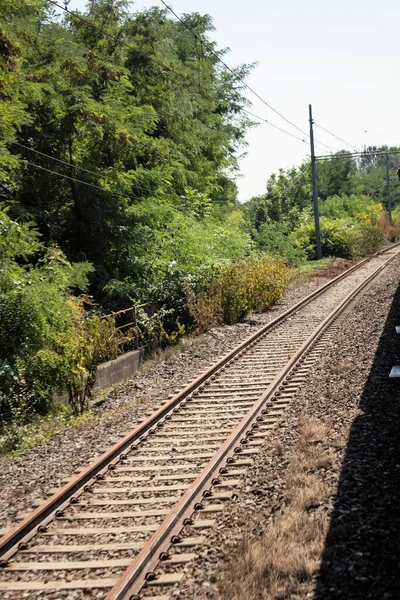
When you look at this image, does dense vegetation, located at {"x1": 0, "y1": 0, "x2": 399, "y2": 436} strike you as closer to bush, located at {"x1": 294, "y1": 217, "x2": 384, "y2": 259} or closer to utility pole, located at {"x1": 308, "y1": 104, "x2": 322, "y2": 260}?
utility pole, located at {"x1": 308, "y1": 104, "x2": 322, "y2": 260}

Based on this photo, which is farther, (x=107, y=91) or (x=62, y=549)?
(x=107, y=91)

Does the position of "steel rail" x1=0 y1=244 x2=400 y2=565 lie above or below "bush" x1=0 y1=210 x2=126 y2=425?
below

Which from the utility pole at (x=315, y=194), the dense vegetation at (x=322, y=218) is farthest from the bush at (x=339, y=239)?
the utility pole at (x=315, y=194)

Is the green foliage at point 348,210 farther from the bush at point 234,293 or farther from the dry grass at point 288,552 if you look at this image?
the dry grass at point 288,552

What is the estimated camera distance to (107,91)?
18.8 meters

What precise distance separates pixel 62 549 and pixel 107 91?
15.8 meters

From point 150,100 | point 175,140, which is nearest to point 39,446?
point 150,100

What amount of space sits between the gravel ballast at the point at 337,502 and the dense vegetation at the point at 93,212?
14.1 feet

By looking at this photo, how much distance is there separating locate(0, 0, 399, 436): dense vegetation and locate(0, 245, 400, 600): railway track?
2.55 m

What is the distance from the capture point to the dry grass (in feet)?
14.5

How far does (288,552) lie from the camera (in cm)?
482

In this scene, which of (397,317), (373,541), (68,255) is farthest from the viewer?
(68,255)

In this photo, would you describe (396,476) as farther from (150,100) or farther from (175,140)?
(175,140)

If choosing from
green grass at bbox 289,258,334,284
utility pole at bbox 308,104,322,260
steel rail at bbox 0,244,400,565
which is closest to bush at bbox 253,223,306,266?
green grass at bbox 289,258,334,284
